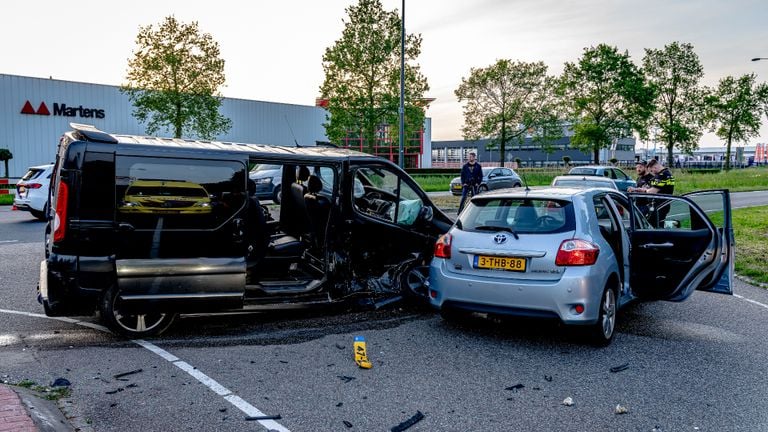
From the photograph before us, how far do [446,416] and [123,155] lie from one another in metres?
3.49

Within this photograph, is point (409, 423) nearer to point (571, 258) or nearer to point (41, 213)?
point (571, 258)

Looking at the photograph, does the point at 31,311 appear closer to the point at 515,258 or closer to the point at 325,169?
the point at 325,169

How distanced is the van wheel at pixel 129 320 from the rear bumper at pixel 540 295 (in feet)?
9.48

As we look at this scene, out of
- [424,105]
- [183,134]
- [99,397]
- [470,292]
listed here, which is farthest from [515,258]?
[183,134]

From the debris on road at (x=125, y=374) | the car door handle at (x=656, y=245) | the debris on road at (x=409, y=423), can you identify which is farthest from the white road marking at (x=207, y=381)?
the car door handle at (x=656, y=245)

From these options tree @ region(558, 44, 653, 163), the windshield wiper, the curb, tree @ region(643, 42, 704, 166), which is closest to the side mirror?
the windshield wiper

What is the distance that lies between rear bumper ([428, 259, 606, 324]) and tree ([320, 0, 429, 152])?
26.3 m

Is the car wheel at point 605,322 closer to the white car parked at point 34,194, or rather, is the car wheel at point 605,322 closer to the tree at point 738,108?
the white car parked at point 34,194

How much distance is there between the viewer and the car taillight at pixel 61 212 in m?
5.16

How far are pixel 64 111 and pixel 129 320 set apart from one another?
116 ft

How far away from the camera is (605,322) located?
5676mm

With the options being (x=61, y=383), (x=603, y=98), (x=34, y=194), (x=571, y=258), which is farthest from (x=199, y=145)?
(x=603, y=98)

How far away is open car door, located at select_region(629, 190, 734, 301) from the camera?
6332mm

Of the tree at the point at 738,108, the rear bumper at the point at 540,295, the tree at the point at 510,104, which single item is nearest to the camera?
the rear bumper at the point at 540,295
